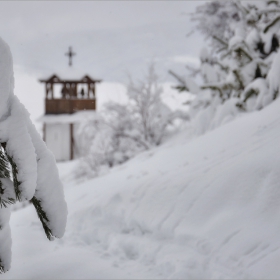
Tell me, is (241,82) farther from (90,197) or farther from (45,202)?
(45,202)

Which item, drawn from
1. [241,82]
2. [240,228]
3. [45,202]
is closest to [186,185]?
[240,228]

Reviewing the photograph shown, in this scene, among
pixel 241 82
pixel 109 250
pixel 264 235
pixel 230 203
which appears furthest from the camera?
pixel 241 82

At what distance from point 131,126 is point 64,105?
Answer: 7.20 metres

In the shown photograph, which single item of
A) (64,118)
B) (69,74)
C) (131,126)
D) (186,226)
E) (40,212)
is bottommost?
(64,118)

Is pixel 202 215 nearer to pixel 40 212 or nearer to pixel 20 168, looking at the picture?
pixel 40 212

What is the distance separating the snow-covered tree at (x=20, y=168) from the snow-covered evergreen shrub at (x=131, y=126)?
24.7 feet

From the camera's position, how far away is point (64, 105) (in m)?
16.1

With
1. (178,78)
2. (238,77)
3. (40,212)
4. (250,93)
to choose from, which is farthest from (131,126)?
(40,212)

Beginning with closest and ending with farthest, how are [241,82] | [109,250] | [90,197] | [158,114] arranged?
[109,250] → [90,197] → [241,82] → [158,114]

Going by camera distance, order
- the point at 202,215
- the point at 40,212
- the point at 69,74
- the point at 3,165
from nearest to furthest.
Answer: the point at 3,165
the point at 40,212
the point at 202,215
the point at 69,74

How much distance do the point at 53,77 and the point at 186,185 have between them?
554 inches

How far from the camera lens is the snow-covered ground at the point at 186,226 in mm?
2174

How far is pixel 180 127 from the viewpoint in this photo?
998cm

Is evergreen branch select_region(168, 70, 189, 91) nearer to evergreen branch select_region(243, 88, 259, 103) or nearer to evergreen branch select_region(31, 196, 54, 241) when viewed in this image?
evergreen branch select_region(243, 88, 259, 103)
